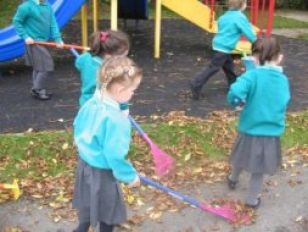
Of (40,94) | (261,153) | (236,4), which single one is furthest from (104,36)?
(236,4)

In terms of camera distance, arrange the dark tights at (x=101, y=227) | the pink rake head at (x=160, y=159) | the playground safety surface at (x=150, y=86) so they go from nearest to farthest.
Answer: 1. the dark tights at (x=101, y=227)
2. the pink rake head at (x=160, y=159)
3. the playground safety surface at (x=150, y=86)

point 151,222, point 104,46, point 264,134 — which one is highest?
point 104,46

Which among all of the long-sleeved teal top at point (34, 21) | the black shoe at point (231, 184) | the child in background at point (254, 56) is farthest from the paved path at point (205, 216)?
the long-sleeved teal top at point (34, 21)

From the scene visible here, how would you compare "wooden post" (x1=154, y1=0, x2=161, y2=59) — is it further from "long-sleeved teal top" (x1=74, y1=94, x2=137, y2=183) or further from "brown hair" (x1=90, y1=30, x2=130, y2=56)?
"long-sleeved teal top" (x1=74, y1=94, x2=137, y2=183)

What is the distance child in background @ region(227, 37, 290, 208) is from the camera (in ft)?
11.6

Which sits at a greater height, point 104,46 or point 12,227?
point 104,46

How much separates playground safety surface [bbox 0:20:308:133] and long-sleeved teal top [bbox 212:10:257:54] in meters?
0.61

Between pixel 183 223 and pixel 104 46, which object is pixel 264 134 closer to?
pixel 183 223

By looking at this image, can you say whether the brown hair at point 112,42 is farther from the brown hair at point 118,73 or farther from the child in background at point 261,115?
the brown hair at point 118,73

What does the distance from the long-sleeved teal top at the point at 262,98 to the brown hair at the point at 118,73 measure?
3.45 feet

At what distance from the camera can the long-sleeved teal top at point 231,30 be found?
236 inches

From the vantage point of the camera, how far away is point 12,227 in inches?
139

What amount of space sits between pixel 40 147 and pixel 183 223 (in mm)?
1524

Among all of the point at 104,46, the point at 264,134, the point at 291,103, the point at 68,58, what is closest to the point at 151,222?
the point at 264,134
